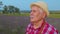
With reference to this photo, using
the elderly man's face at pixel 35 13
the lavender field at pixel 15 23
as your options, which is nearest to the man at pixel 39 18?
the elderly man's face at pixel 35 13

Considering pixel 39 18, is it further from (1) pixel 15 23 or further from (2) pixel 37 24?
(1) pixel 15 23

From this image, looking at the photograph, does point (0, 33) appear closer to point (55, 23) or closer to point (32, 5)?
point (55, 23)

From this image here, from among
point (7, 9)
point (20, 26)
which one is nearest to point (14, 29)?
point (20, 26)

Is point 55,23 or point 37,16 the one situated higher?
point 37,16

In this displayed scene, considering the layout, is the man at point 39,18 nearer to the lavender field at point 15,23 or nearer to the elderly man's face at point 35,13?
the elderly man's face at point 35,13

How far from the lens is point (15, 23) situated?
7.35m

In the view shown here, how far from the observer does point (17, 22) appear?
7.57 m

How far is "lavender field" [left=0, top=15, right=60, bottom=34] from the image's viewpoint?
6863mm

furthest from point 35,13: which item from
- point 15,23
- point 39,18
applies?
point 15,23

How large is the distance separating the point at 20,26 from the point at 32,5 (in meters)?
4.76

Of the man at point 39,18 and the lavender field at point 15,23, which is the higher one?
the man at point 39,18

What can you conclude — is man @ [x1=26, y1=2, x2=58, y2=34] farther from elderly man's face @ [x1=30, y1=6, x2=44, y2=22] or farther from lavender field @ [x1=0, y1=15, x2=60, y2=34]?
lavender field @ [x1=0, y1=15, x2=60, y2=34]

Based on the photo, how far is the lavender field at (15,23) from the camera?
686 cm

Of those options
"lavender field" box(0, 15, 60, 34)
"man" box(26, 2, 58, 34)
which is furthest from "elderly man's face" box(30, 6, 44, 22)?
"lavender field" box(0, 15, 60, 34)
